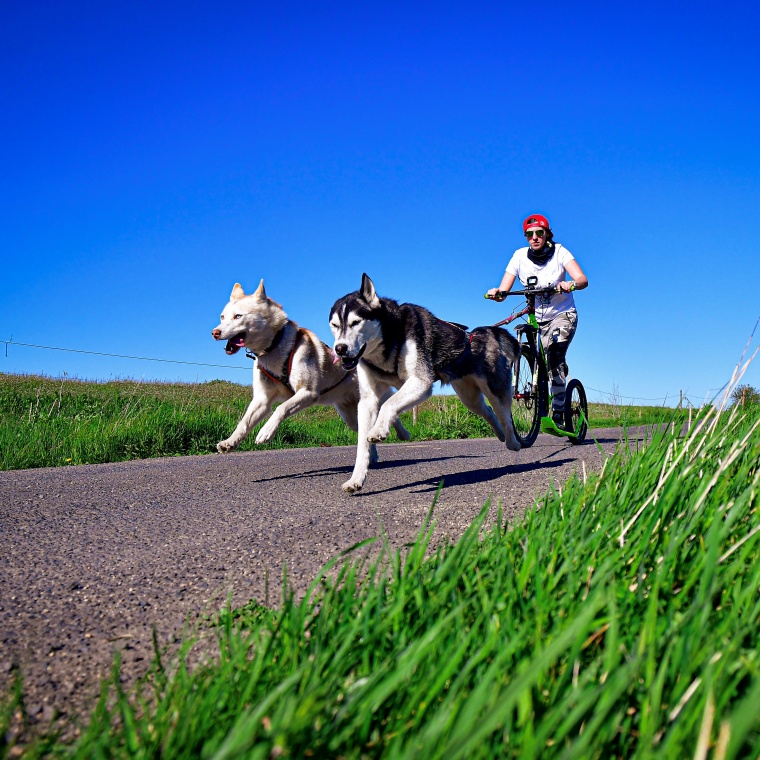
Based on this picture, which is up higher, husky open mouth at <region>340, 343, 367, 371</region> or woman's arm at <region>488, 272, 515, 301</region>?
woman's arm at <region>488, 272, 515, 301</region>

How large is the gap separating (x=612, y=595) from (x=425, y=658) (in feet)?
1.21

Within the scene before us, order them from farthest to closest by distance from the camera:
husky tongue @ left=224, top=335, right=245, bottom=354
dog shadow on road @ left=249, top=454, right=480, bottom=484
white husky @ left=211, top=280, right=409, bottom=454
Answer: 1. husky tongue @ left=224, top=335, right=245, bottom=354
2. white husky @ left=211, top=280, right=409, bottom=454
3. dog shadow on road @ left=249, top=454, right=480, bottom=484

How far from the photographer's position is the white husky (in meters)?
6.90

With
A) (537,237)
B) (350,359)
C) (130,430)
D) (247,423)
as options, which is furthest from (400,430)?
Result: (130,430)

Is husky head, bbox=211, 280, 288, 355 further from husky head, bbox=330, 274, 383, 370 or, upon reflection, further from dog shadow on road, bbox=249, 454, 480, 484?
husky head, bbox=330, 274, 383, 370

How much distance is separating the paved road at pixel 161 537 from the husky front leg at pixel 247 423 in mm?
222

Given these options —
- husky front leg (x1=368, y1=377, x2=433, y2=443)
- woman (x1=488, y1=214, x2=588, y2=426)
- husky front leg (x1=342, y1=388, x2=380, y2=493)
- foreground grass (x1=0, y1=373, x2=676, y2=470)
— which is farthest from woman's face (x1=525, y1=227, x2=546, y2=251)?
husky front leg (x1=342, y1=388, x2=380, y2=493)

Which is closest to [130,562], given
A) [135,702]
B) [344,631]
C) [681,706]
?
[135,702]

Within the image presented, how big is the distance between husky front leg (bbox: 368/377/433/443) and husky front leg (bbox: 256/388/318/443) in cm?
143

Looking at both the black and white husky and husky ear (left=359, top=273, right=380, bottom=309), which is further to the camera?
husky ear (left=359, top=273, right=380, bottom=309)

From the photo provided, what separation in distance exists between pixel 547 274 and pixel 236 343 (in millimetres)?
3453

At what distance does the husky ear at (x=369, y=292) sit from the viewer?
525cm

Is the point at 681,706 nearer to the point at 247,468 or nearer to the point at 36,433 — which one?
the point at 247,468

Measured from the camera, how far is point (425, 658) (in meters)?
1.32
